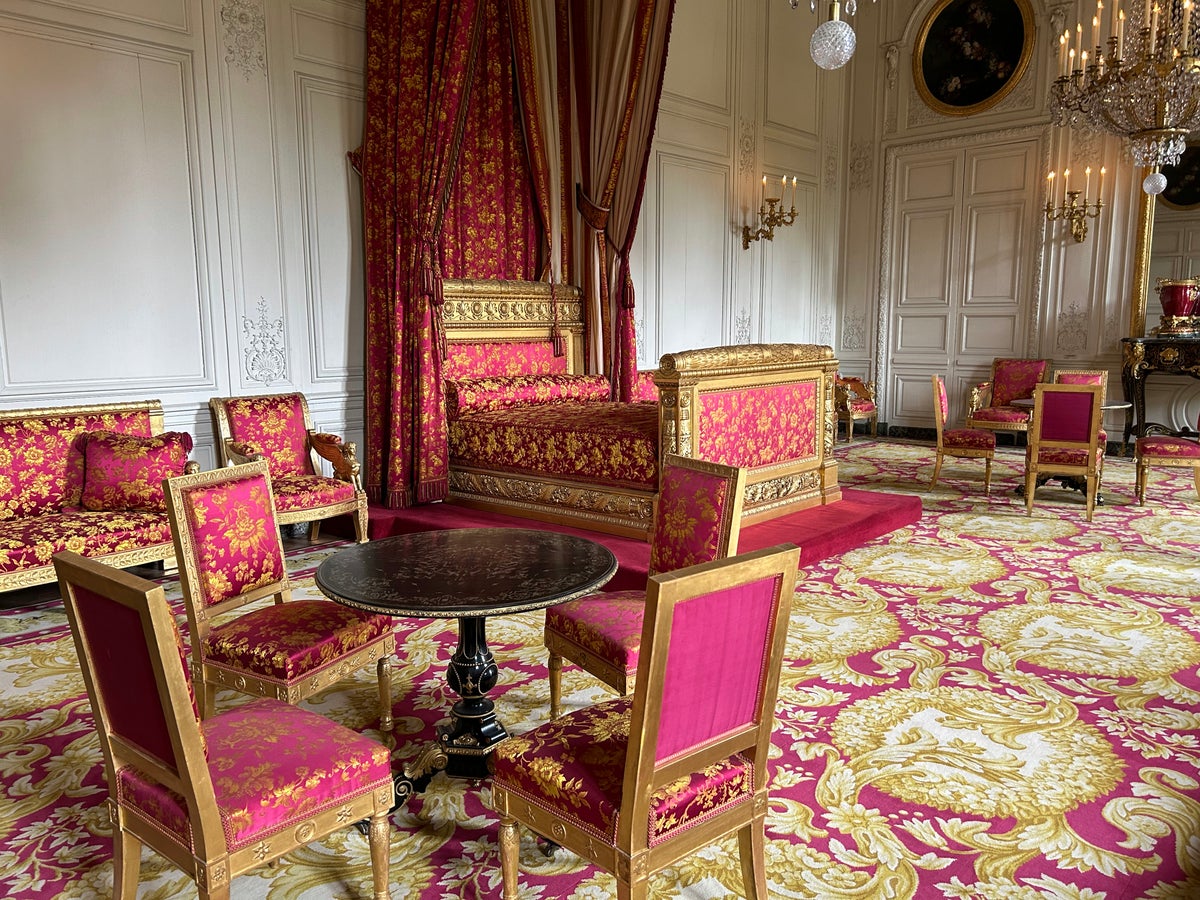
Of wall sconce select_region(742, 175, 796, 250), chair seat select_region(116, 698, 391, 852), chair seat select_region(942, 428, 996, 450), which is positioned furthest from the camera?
wall sconce select_region(742, 175, 796, 250)

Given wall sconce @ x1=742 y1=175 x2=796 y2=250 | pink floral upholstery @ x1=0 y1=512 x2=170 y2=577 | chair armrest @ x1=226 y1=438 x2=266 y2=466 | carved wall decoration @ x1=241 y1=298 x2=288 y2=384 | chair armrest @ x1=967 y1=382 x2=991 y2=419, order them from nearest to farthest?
pink floral upholstery @ x1=0 y1=512 x2=170 y2=577 < chair armrest @ x1=226 y1=438 x2=266 y2=466 < carved wall decoration @ x1=241 y1=298 x2=288 y2=384 < chair armrest @ x1=967 y1=382 x2=991 y2=419 < wall sconce @ x1=742 y1=175 x2=796 y2=250

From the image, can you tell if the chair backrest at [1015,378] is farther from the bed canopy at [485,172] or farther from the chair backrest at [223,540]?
the chair backrest at [223,540]

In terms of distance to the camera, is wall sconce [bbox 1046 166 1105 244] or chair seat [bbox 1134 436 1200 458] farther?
wall sconce [bbox 1046 166 1105 244]

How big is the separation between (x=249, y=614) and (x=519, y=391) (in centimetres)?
316

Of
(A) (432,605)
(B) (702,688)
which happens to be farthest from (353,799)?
(B) (702,688)

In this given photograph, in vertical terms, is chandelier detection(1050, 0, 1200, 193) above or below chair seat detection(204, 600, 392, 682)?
above

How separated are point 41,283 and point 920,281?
7.73 metres

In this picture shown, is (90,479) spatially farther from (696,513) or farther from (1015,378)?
(1015,378)

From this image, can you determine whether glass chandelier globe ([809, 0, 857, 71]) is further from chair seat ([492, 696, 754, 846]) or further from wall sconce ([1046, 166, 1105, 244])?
wall sconce ([1046, 166, 1105, 244])

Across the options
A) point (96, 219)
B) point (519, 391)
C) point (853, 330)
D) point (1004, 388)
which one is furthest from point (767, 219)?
point (96, 219)

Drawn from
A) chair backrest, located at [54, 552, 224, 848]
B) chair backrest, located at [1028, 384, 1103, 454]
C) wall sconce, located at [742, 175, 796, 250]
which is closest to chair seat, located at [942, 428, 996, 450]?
Answer: chair backrest, located at [1028, 384, 1103, 454]

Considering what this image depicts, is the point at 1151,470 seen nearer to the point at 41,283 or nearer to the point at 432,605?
the point at 432,605

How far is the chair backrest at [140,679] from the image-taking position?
1427 mm

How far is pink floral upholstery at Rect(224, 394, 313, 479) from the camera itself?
15.2 ft
